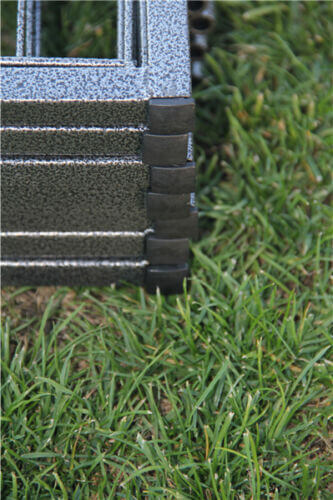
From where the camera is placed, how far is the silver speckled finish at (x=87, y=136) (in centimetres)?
132

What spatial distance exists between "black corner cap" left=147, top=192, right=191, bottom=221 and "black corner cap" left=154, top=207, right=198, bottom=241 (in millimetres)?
18

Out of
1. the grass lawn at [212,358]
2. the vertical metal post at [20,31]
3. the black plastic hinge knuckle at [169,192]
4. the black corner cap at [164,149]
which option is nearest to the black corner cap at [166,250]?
the black plastic hinge knuckle at [169,192]

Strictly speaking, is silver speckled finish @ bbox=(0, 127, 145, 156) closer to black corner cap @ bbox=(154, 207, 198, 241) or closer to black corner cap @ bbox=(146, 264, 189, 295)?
black corner cap @ bbox=(154, 207, 198, 241)

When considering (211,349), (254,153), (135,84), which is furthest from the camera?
(254,153)

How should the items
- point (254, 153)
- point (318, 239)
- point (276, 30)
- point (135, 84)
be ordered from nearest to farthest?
point (135, 84)
point (318, 239)
point (254, 153)
point (276, 30)

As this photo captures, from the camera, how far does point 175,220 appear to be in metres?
1.55

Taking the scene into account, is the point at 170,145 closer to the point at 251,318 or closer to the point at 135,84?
the point at 135,84

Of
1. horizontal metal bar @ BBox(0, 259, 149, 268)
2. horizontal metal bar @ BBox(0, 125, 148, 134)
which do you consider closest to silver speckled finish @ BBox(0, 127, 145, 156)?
horizontal metal bar @ BBox(0, 125, 148, 134)

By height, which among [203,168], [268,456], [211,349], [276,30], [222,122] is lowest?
[268,456]

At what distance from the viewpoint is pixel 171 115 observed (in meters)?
1.29

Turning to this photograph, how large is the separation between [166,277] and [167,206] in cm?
30

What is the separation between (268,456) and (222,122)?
1326mm

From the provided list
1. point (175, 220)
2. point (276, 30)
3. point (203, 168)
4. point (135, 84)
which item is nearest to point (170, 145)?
point (135, 84)

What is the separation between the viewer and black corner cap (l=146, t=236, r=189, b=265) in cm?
161
